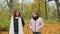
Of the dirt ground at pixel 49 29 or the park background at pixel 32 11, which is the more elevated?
the park background at pixel 32 11

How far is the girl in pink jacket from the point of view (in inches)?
133

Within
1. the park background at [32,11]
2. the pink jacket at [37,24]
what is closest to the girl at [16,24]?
the park background at [32,11]

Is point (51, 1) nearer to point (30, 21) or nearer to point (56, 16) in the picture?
point (56, 16)

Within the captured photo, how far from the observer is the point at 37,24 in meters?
3.38

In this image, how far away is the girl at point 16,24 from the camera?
11.2 ft

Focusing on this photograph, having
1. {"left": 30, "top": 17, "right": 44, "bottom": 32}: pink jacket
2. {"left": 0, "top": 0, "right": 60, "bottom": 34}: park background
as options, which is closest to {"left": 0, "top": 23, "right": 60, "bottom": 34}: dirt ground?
{"left": 0, "top": 0, "right": 60, "bottom": 34}: park background

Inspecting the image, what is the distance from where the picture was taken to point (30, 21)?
349 cm

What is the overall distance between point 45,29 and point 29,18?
394 millimetres

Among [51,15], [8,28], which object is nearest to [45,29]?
[51,15]

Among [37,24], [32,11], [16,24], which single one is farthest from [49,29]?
[16,24]

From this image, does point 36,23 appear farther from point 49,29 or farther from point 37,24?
point 49,29

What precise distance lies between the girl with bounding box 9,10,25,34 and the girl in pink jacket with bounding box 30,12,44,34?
21 cm

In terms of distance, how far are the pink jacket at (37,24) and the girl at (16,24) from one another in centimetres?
20

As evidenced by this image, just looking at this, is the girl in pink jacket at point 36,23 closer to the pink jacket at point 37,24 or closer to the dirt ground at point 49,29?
the pink jacket at point 37,24
